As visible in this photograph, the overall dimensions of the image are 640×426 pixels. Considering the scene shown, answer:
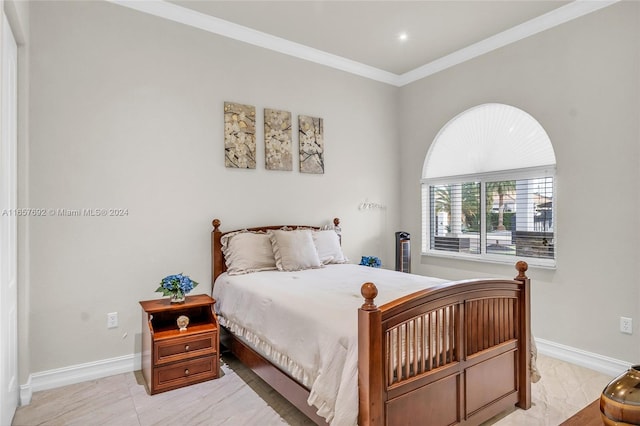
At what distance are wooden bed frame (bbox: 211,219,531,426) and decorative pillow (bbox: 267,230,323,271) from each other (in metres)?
0.90

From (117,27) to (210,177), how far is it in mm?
1373

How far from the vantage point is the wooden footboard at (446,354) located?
1.64m

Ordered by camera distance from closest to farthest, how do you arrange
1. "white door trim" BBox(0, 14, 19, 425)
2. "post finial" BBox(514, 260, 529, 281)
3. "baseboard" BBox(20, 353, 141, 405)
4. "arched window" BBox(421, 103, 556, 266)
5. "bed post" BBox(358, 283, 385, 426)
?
1. "bed post" BBox(358, 283, 385, 426)
2. "white door trim" BBox(0, 14, 19, 425)
3. "post finial" BBox(514, 260, 529, 281)
4. "baseboard" BBox(20, 353, 141, 405)
5. "arched window" BBox(421, 103, 556, 266)

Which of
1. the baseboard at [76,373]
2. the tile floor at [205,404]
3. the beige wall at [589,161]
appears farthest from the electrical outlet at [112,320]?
the beige wall at [589,161]

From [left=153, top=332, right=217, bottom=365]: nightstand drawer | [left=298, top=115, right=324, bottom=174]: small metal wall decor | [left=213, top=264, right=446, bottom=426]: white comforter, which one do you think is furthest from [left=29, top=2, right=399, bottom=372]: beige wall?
[left=213, top=264, right=446, bottom=426]: white comforter

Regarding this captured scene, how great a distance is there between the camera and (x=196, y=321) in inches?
120

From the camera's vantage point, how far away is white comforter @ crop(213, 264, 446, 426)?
1748 millimetres

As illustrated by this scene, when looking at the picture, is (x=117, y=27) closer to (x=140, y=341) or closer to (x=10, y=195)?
(x=10, y=195)

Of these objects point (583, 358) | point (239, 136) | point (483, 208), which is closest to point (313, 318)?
point (239, 136)

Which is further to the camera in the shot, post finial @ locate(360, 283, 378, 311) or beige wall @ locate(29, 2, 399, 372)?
beige wall @ locate(29, 2, 399, 372)

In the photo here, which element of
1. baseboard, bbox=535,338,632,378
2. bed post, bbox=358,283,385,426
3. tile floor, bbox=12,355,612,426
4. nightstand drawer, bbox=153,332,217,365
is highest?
bed post, bbox=358,283,385,426

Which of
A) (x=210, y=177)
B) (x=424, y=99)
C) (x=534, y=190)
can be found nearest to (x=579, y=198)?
(x=534, y=190)

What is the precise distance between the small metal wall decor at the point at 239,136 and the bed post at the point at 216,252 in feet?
1.95

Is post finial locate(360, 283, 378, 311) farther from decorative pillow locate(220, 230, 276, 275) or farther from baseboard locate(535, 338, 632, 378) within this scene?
baseboard locate(535, 338, 632, 378)
